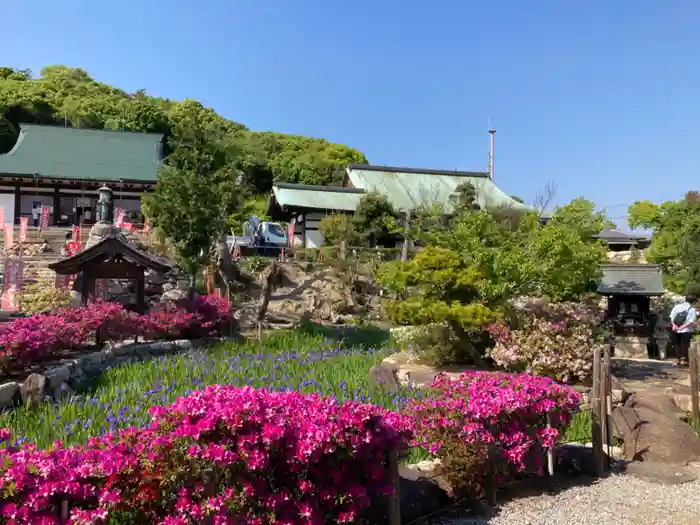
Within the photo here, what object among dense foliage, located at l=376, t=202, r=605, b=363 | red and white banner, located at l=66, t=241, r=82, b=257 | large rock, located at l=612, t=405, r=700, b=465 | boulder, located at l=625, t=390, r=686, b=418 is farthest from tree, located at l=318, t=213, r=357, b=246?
large rock, located at l=612, t=405, r=700, b=465

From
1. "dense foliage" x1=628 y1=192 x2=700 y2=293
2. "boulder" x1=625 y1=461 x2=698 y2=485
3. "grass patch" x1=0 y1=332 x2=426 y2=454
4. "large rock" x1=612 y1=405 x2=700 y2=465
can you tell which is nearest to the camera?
"boulder" x1=625 y1=461 x2=698 y2=485

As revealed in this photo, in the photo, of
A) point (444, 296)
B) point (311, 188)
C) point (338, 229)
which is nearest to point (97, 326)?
point (444, 296)

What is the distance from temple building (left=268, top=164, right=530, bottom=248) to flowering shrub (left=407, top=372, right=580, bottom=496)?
63.2ft

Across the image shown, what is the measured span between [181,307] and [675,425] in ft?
28.3

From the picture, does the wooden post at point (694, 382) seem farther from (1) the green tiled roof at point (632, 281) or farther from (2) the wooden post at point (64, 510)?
(1) the green tiled roof at point (632, 281)

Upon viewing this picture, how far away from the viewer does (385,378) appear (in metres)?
7.69

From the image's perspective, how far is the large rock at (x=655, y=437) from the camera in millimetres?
5898

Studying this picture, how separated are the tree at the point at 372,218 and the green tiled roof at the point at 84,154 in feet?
32.3

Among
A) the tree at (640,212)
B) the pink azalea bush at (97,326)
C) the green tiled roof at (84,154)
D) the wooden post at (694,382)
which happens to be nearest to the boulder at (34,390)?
the pink azalea bush at (97,326)

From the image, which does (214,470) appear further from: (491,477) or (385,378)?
(385,378)

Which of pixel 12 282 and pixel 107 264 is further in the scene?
pixel 12 282

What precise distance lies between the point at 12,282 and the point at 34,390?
30.0 feet

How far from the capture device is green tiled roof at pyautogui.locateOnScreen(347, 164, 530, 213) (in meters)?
29.7

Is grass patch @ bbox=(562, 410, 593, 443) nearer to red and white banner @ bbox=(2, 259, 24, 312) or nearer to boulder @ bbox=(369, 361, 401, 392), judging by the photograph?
boulder @ bbox=(369, 361, 401, 392)
